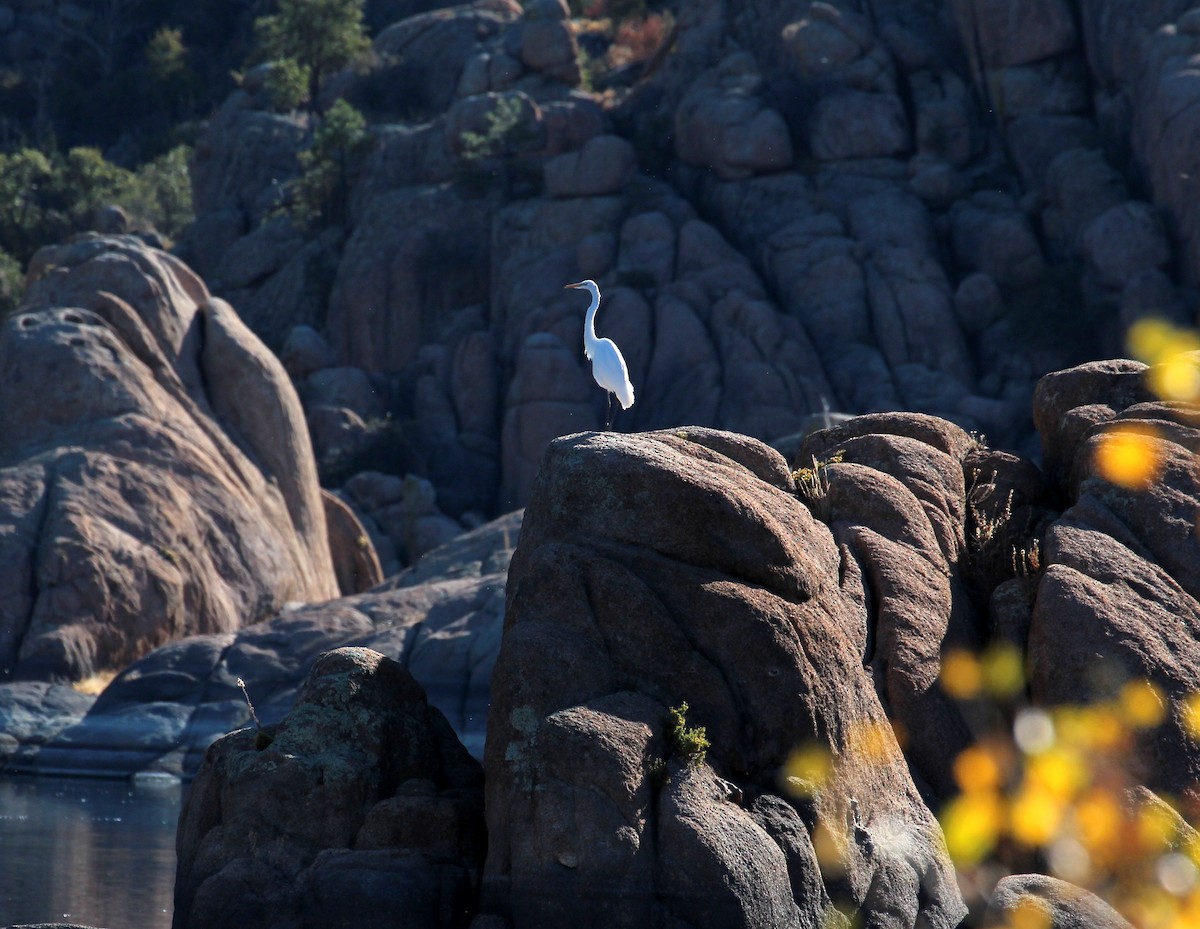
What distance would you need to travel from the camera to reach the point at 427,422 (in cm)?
5059

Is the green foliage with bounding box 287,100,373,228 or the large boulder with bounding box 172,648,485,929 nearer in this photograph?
the large boulder with bounding box 172,648,485,929

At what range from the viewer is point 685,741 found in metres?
10.4

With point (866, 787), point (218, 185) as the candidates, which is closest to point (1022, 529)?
point (866, 787)

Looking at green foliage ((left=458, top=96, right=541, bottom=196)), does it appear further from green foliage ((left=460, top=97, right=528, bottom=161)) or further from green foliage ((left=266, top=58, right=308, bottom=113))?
green foliage ((left=266, top=58, right=308, bottom=113))

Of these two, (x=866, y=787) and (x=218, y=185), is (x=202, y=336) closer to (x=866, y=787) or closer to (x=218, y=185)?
(x=866, y=787)

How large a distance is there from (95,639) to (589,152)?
2906 centimetres

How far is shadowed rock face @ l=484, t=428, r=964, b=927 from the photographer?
9.91 metres

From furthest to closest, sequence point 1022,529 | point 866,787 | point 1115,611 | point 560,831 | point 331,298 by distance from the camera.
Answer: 1. point 331,298
2. point 1022,529
3. point 1115,611
4. point 866,787
5. point 560,831

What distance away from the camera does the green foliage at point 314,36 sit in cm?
6341

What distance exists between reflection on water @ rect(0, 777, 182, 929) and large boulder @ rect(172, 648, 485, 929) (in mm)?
2790

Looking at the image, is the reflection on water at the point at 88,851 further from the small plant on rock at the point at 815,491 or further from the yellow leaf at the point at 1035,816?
the yellow leaf at the point at 1035,816

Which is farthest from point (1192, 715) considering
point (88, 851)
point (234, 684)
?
point (234, 684)

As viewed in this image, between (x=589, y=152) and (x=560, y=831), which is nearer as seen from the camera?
(x=560, y=831)

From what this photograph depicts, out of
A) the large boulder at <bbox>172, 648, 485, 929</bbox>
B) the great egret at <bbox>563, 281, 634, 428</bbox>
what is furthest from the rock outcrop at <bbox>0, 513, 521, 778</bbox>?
the large boulder at <bbox>172, 648, 485, 929</bbox>
